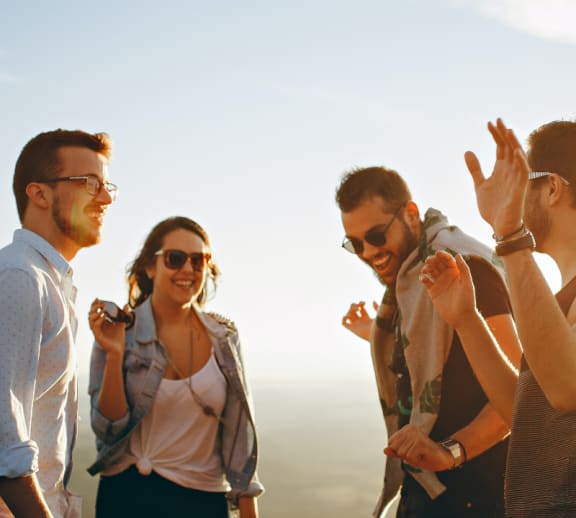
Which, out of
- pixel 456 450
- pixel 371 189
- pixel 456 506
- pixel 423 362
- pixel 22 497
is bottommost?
pixel 456 506

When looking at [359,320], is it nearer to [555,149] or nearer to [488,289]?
[488,289]

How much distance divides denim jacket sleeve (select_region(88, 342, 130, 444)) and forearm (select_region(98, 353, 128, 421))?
0.03 metres

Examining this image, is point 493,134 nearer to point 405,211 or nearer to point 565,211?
point 565,211

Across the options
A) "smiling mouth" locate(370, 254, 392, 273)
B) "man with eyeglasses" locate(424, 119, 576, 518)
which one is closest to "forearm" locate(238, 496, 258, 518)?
"smiling mouth" locate(370, 254, 392, 273)

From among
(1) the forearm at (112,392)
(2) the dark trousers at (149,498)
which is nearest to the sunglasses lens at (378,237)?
(1) the forearm at (112,392)

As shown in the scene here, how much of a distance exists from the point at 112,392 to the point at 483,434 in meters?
2.47

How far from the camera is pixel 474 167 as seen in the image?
9.07 feet

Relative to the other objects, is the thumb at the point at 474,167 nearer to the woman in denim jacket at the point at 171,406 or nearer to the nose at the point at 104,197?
the nose at the point at 104,197

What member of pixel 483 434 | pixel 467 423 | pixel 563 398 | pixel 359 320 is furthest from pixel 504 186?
pixel 359 320

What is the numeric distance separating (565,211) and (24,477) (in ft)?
6.80

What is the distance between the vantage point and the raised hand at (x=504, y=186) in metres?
2.44

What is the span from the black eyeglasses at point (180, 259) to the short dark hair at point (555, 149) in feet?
10.1

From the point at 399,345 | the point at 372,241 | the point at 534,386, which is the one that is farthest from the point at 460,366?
the point at 534,386

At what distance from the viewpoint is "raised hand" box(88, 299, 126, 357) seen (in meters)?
4.96
